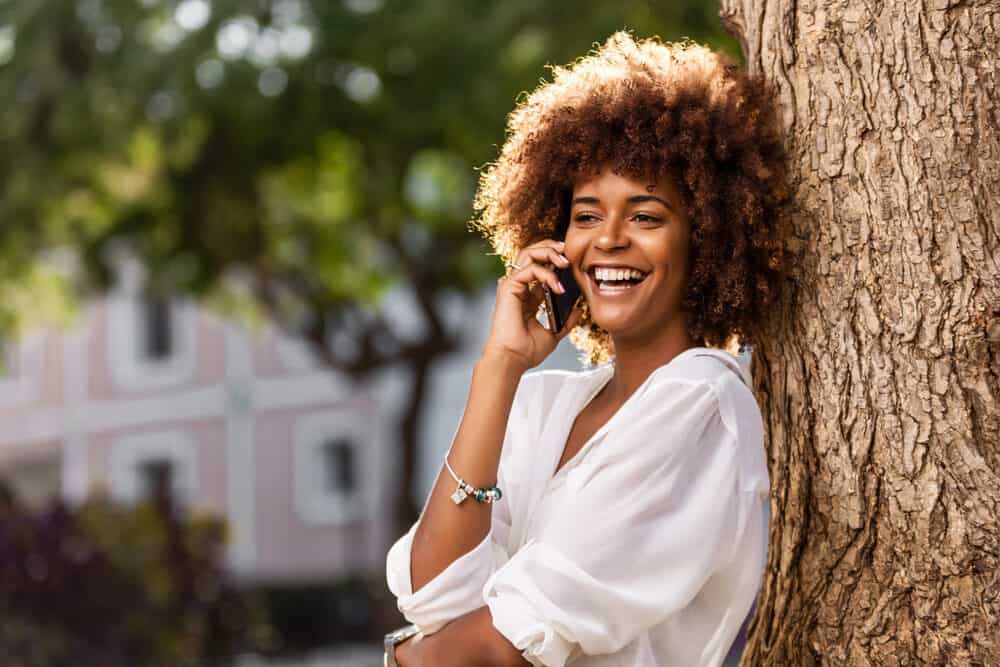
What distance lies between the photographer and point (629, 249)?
9.39 ft

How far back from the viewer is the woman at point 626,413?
8.63 ft

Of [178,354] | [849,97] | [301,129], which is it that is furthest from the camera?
[178,354]

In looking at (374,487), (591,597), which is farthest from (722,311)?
(374,487)

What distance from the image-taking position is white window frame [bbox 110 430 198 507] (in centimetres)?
3084

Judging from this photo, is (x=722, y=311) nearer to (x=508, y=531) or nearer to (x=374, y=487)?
(x=508, y=531)

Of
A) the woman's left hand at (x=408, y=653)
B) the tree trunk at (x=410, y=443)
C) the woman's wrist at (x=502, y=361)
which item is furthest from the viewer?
the tree trunk at (x=410, y=443)

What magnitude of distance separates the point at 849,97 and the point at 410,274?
49.1 feet

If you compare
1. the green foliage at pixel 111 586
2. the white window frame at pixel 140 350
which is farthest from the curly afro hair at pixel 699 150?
the white window frame at pixel 140 350

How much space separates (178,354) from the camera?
102ft

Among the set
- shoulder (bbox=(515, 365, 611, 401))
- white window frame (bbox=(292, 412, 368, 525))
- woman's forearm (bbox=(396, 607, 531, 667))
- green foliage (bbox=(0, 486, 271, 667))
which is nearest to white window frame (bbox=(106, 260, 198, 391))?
white window frame (bbox=(292, 412, 368, 525))

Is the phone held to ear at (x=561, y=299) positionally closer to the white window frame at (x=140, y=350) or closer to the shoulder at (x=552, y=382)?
the shoulder at (x=552, y=382)

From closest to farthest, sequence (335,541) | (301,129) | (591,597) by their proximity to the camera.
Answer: (591,597) → (301,129) → (335,541)

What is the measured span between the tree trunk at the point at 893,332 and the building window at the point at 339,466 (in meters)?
26.6

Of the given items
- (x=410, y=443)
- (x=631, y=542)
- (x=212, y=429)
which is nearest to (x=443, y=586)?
(x=631, y=542)
